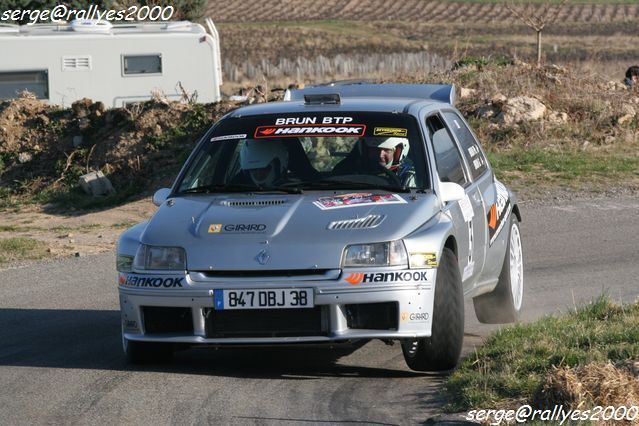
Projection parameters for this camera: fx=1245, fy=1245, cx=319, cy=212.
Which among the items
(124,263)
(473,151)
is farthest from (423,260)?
(473,151)

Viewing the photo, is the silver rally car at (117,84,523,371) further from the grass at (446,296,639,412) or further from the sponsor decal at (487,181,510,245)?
the grass at (446,296,639,412)

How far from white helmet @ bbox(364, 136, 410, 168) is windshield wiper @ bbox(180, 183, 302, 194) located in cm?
60

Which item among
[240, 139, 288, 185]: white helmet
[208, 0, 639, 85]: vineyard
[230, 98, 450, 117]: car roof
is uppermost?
[230, 98, 450, 117]: car roof

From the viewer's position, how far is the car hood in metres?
6.63

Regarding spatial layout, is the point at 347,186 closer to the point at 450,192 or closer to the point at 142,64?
the point at 450,192

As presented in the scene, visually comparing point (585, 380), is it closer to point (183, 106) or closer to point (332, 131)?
point (332, 131)

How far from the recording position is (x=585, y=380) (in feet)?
18.4

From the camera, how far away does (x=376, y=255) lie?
21.9 feet

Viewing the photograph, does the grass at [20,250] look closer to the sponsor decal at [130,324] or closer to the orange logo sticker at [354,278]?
the sponsor decal at [130,324]

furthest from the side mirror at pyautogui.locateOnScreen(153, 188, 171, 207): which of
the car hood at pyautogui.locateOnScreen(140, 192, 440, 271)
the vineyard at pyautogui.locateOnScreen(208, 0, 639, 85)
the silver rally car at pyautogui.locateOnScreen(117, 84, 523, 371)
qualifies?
the vineyard at pyautogui.locateOnScreen(208, 0, 639, 85)

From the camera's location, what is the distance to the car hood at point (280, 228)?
6633mm

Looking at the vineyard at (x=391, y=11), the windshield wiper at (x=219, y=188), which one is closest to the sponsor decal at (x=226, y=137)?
the windshield wiper at (x=219, y=188)

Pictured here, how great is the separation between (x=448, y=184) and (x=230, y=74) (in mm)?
46717

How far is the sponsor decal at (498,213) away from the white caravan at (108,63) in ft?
45.8
